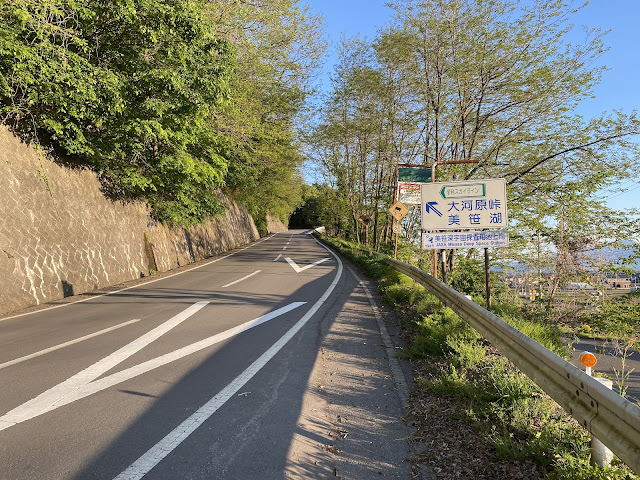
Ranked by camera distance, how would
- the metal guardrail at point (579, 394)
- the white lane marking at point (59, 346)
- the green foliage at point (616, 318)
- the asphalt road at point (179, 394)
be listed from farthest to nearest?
the green foliage at point (616, 318) < the white lane marking at point (59, 346) < the asphalt road at point (179, 394) < the metal guardrail at point (579, 394)

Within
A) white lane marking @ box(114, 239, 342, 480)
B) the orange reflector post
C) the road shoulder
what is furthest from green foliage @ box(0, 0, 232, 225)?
the orange reflector post

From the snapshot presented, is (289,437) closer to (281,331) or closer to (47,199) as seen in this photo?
(281,331)

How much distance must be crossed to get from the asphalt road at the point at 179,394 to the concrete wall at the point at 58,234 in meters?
1.83

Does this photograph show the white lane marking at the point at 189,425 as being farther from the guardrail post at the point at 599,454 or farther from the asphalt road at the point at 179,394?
the guardrail post at the point at 599,454

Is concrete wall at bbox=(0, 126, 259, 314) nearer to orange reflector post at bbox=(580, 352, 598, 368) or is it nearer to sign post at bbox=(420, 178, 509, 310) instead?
sign post at bbox=(420, 178, 509, 310)

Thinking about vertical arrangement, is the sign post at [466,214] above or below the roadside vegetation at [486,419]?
above

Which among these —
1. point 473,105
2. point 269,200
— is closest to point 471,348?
point 473,105

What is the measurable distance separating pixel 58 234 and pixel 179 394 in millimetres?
8974

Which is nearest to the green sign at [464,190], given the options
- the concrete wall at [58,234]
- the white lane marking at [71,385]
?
the white lane marking at [71,385]

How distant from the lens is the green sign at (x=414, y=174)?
1240 cm

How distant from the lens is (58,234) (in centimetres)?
1060

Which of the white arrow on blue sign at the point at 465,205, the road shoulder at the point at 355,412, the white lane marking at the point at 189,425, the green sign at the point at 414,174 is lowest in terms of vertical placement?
the road shoulder at the point at 355,412

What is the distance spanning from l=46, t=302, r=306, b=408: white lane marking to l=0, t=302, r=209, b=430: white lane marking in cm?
12

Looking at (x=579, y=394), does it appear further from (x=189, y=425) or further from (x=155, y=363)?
(x=155, y=363)
